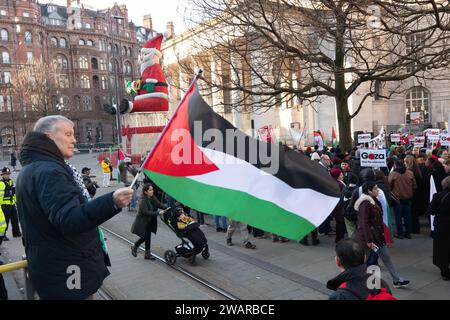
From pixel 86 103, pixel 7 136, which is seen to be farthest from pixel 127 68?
pixel 7 136

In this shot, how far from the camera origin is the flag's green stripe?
156 inches

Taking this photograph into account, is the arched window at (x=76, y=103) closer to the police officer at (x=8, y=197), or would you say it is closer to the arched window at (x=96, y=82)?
the arched window at (x=96, y=82)

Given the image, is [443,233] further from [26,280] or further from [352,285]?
[26,280]

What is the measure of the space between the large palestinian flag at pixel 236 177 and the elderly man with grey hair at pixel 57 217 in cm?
107

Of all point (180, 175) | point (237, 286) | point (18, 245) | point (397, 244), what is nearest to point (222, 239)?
point (237, 286)

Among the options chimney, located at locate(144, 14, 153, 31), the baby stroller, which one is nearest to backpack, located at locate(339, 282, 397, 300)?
the baby stroller

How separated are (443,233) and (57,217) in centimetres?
630

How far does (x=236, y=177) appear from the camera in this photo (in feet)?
13.8

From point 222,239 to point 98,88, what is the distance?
70.4m

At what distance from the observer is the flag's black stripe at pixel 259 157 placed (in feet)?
13.7

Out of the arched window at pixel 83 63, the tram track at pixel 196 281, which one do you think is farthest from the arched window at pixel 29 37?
the tram track at pixel 196 281

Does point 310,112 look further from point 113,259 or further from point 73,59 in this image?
point 73,59

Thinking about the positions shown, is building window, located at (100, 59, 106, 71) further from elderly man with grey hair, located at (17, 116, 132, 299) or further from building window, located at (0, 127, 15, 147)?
elderly man with grey hair, located at (17, 116, 132, 299)

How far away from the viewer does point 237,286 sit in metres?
6.99
